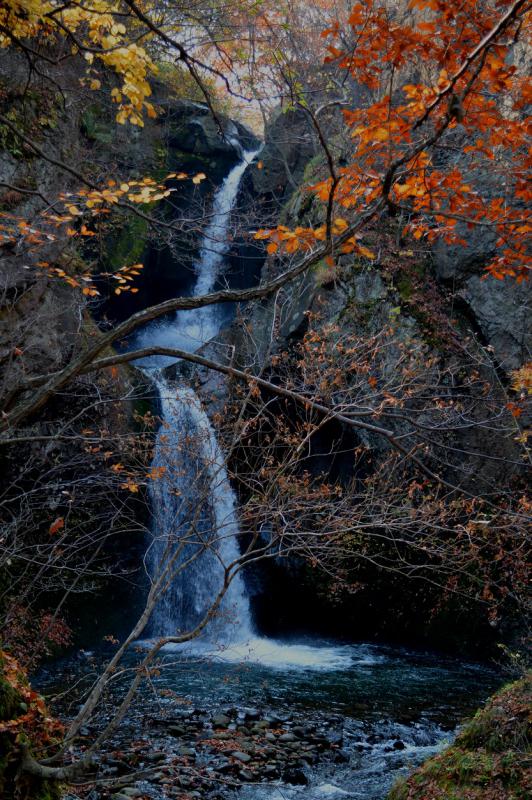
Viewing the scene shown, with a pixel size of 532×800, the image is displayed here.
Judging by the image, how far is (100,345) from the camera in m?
3.18

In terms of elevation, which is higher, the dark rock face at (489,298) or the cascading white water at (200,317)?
the cascading white water at (200,317)

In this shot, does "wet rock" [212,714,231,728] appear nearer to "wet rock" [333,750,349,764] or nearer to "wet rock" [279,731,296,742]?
"wet rock" [279,731,296,742]

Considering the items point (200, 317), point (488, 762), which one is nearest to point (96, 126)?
point (200, 317)

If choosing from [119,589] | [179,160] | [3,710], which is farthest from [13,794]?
[179,160]

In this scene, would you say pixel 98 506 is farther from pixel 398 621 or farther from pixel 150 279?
pixel 150 279

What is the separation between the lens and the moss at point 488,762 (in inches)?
151

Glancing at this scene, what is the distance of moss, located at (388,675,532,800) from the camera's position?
12.6 feet

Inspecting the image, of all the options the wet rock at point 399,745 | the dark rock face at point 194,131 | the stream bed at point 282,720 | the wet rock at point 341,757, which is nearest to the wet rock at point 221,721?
the stream bed at point 282,720

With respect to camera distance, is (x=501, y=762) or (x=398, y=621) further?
(x=398, y=621)

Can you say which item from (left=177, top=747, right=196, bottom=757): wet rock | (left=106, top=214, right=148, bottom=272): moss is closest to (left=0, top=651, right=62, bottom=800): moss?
(left=177, top=747, right=196, bottom=757): wet rock

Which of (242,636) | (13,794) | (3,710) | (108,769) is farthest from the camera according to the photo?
(242,636)

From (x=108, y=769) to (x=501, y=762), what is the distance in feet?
11.4

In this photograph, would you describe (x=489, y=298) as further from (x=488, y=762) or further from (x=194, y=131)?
(x=194, y=131)

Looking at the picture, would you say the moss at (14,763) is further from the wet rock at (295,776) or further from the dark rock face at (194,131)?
the dark rock face at (194,131)
